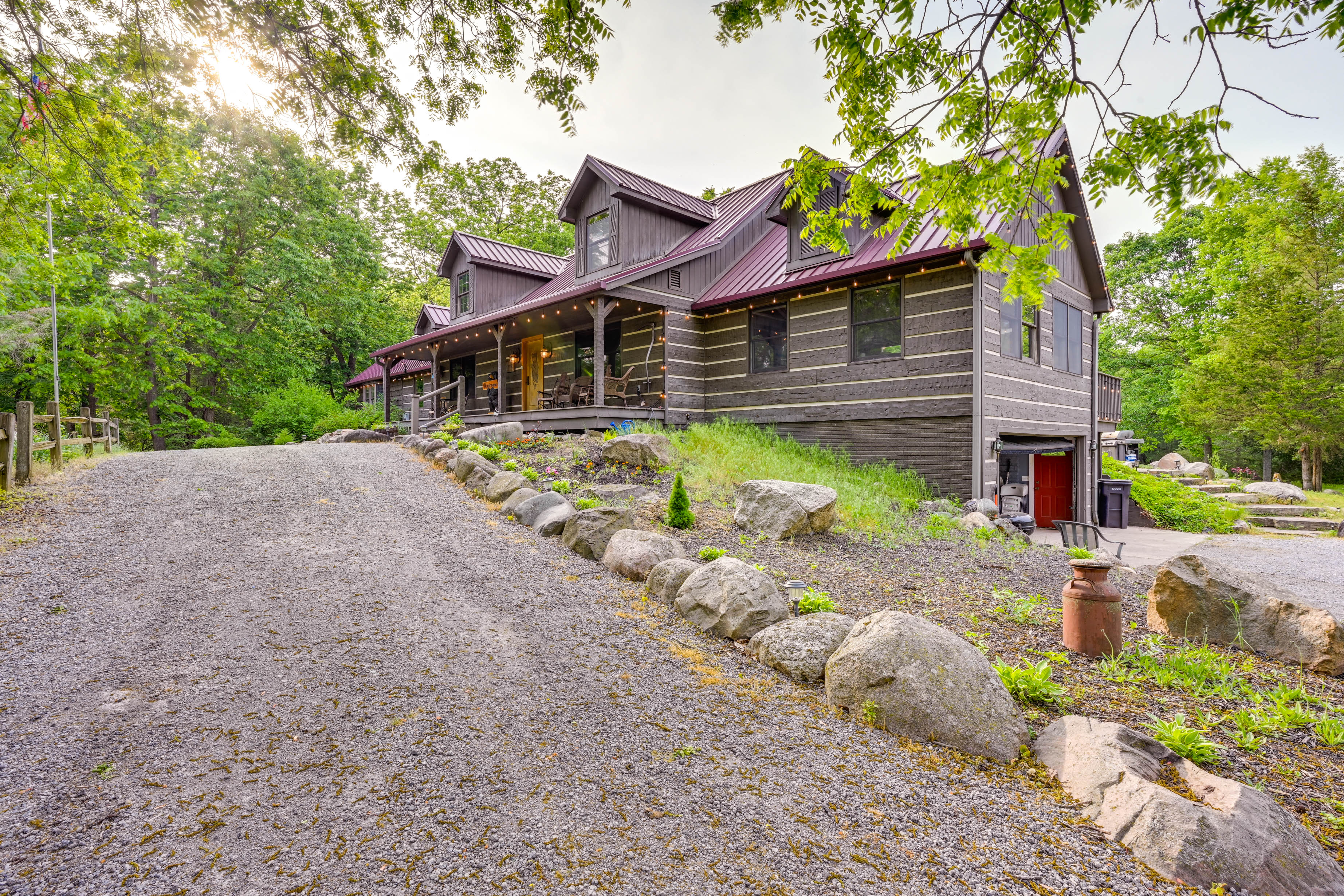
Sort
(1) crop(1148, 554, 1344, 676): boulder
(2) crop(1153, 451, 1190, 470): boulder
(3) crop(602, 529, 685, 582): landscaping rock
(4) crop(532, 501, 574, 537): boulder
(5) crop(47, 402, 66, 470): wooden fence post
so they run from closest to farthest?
(1) crop(1148, 554, 1344, 676): boulder, (3) crop(602, 529, 685, 582): landscaping rock, (4) crop(532, 501, 574, 537): boulder, (5) crop(47, 402, 66, 470): wooden fence post, (2) crop(1153, 451, 1190, 470): boulder

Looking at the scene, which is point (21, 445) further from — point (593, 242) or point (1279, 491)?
point (1279, 491)

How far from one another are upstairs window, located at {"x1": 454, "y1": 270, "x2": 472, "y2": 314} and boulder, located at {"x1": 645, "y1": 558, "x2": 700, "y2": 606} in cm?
1642

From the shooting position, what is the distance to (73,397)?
1945cm

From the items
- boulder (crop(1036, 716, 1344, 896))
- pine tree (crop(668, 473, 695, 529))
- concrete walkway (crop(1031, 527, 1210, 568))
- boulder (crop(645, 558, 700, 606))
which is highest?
pine tree (crop(668, 473, 695, 529))

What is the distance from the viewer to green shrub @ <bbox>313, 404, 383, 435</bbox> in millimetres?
21422

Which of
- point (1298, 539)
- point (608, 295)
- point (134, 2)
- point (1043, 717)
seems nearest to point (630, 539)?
point (1043, 717)

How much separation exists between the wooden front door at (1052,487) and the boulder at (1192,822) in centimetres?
1362

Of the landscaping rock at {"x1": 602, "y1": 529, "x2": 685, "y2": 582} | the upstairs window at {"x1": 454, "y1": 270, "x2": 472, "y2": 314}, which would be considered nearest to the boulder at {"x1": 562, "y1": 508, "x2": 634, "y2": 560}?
the landscaping rock at {"x1": 602, "y1": 529, "x2": 685, "y2": 582}

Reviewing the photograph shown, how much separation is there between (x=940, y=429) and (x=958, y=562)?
181 inches

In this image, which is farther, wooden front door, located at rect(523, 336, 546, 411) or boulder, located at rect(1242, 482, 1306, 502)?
wooden front door, located at rect(523, 336, 546, 411)

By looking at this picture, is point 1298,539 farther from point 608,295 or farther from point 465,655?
point 465,655

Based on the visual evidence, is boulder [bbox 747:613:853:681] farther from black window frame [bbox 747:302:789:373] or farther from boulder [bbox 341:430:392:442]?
boulder [bbox 341:430:392:442]

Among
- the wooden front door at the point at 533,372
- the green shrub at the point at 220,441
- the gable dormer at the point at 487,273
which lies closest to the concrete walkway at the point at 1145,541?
the wooden front door at the point at 533,372

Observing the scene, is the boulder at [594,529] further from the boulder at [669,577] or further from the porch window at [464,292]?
the porch window at [464,292]
